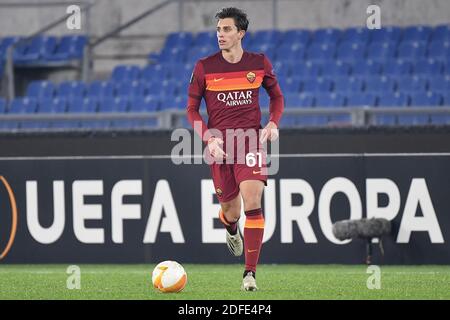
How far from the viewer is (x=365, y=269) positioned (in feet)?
37.0

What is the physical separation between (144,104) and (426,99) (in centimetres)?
457

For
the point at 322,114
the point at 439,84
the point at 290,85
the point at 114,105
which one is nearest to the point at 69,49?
the point at 114,105

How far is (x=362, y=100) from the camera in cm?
1689

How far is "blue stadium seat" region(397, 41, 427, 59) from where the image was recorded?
18.2 metres

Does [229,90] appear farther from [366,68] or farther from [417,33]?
[417,33]

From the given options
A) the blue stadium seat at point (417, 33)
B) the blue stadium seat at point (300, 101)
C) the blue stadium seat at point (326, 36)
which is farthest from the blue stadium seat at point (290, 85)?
the blue stadium seat at point (417, 33)

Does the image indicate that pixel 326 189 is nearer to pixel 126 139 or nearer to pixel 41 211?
pixel 126 139

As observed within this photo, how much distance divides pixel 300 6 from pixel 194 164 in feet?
30.2

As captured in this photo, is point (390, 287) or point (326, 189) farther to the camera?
point (326, 189)

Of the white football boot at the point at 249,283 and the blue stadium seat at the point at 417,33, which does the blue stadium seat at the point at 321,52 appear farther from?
the white football boot at the point at 249,283

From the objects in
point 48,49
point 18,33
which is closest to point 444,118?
point 48,49

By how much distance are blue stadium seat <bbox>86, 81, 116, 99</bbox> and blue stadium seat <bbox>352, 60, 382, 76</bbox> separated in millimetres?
4181

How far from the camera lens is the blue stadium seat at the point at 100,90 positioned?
62.4ft

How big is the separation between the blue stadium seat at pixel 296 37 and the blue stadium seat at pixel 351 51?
774 mm
